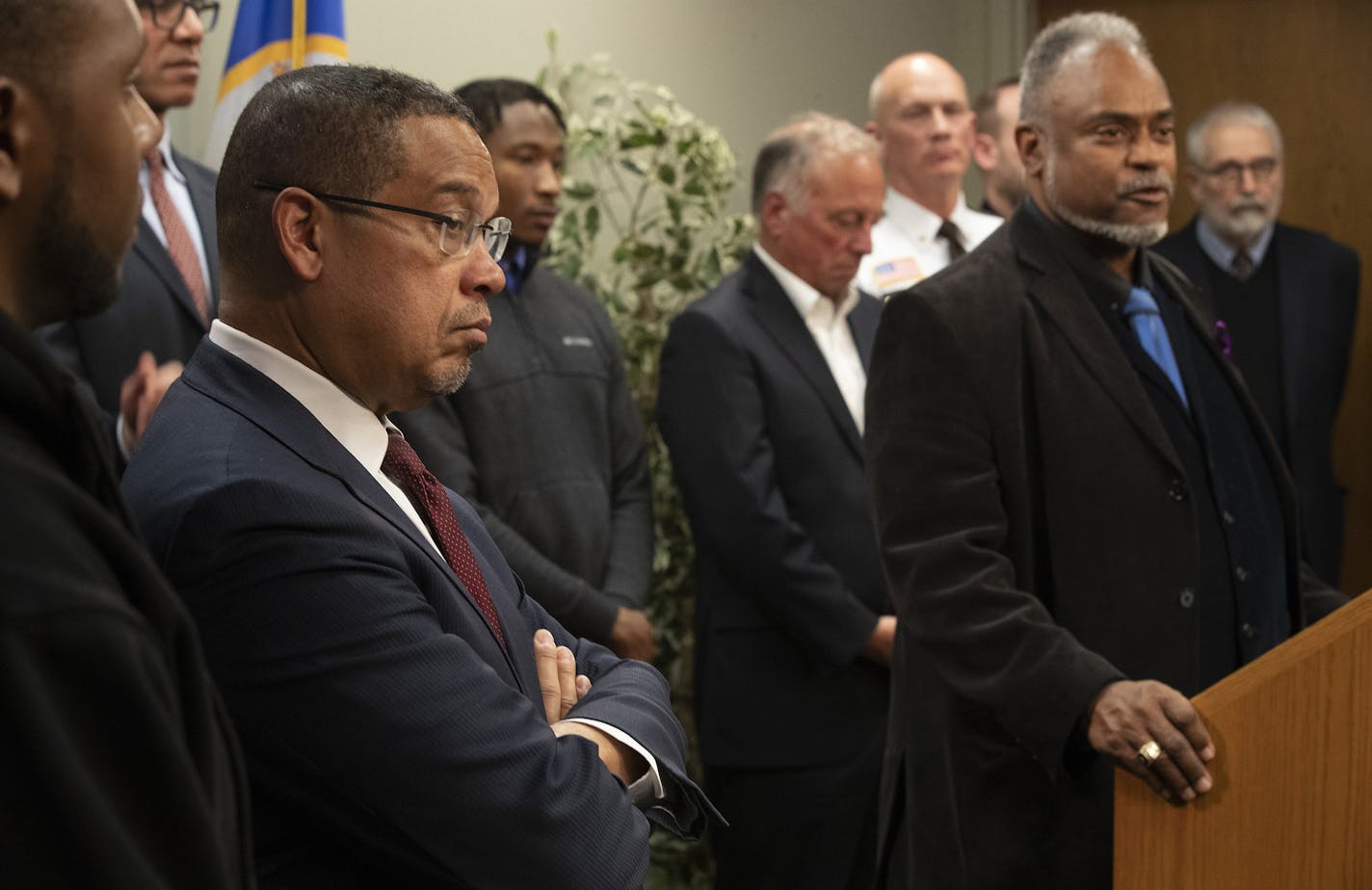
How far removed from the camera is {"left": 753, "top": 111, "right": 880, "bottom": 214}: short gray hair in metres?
3.62

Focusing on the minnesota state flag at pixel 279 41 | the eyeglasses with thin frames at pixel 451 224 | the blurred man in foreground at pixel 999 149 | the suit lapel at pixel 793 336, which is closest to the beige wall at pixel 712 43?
the minnesota state flag at pixel 279 41

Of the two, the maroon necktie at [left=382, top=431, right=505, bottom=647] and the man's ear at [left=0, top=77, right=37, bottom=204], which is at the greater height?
the man's ear at [left=0, top=77, right=37, bottom=204]

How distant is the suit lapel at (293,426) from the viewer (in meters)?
1.38

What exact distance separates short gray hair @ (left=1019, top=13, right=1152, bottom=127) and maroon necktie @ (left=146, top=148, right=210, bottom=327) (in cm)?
142

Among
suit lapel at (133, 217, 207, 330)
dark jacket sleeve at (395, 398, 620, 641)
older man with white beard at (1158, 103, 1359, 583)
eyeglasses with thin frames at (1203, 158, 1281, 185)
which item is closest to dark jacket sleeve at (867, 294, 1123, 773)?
dark jacket sleeve at (395, 398, 620, 641)

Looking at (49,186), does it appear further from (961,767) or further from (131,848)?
(961,767)

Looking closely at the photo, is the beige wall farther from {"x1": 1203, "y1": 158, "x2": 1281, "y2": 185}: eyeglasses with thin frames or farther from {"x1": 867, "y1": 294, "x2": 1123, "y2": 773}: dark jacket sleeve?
{"x1": 867, "y1": 294, "x2": 1123, "y2": 773}: dark jacket sleeve

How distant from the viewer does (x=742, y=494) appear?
326 cm

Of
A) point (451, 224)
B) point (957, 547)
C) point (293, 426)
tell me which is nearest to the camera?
point (293, 426)

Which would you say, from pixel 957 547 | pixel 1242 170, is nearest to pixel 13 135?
pixel 957 547

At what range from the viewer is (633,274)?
14.4 ft

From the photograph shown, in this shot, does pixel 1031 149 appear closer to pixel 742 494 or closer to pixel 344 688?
pixel 742 494

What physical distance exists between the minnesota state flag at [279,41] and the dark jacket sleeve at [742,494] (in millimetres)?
1012

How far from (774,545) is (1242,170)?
2.43 meters
